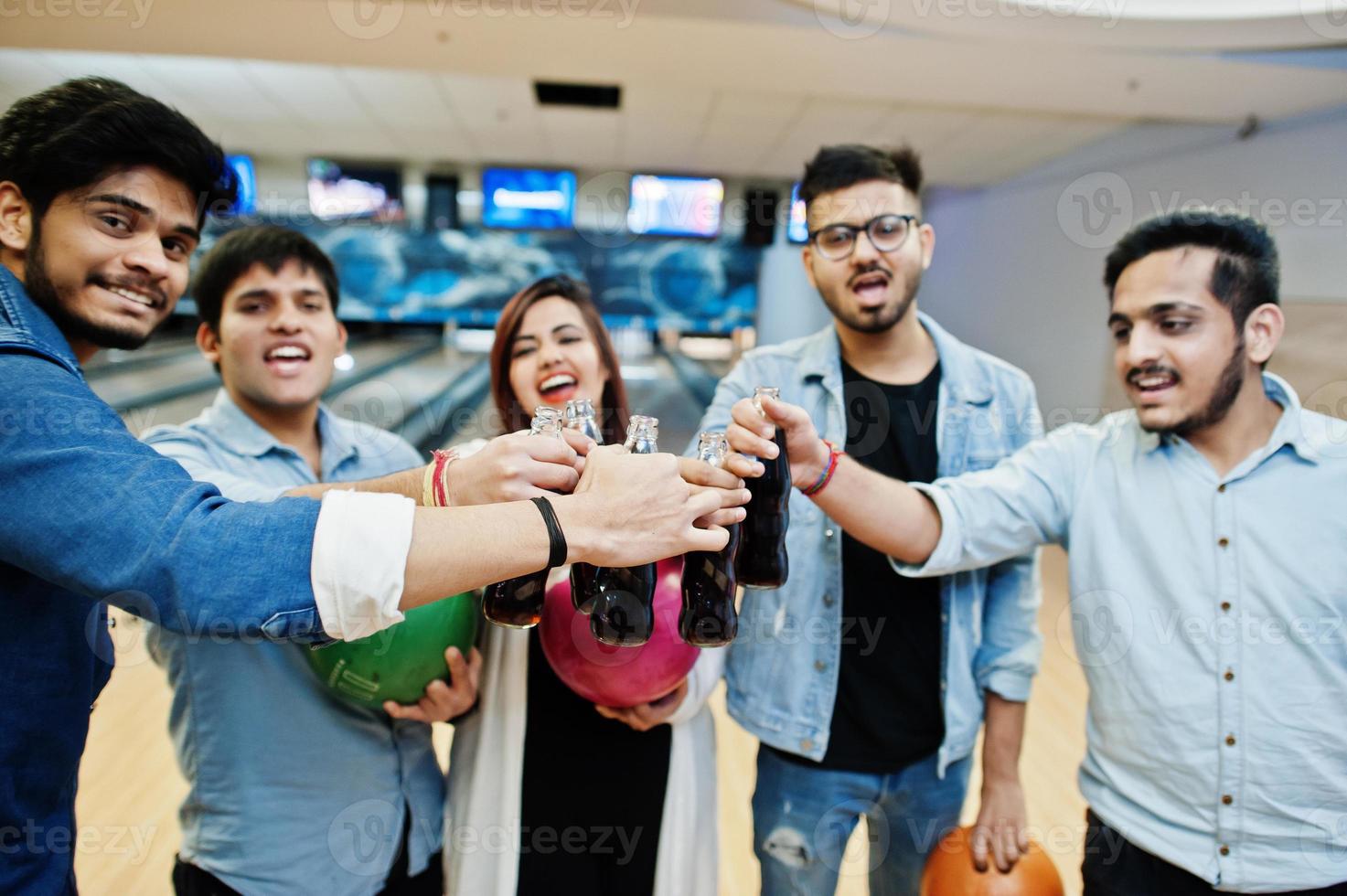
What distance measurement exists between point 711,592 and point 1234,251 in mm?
885

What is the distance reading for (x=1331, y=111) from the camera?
359 centimetres

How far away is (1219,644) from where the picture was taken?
1046 mm

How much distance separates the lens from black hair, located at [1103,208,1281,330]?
1.08m

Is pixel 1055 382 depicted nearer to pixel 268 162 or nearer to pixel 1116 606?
pixel 1116 606

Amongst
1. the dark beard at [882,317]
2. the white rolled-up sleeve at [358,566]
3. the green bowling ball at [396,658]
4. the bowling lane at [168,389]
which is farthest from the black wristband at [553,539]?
the bowling lane at [168,389]

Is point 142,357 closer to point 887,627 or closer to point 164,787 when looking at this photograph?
point 164,787

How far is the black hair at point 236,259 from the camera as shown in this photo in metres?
1.25

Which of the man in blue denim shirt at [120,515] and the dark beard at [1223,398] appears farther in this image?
the dark beard at [1223,398]

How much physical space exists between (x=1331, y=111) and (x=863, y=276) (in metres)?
3.76

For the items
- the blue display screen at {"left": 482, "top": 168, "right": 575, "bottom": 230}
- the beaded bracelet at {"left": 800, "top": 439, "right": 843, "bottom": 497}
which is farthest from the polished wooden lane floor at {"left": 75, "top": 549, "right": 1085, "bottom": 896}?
the blue display screen at {"left": 482, "top": 168, "right": 575, "bottom": 230}

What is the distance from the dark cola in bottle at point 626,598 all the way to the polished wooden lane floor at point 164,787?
1.45 m

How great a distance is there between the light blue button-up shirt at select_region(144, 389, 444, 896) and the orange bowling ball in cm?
88

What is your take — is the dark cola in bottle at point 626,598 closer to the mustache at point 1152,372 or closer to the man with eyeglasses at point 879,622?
the man with eyeglasses at point 879,622

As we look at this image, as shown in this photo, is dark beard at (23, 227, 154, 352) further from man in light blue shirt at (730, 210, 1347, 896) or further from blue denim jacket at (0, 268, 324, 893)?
man in light blue shirt at (730, 210, 1347, 896)
